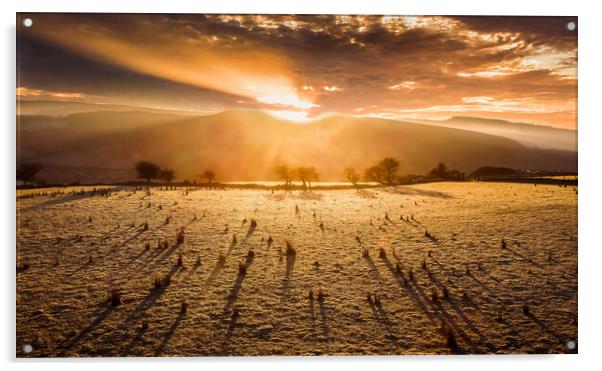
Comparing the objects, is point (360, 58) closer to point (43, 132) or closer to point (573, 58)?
point (573, 58)

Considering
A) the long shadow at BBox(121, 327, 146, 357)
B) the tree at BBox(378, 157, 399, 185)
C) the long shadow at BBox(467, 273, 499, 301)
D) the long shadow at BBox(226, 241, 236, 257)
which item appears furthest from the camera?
the tree at BBox(378, 157, 399, 185)

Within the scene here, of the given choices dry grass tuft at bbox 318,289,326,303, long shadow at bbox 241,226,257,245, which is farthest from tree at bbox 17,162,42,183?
dry grass tuft at bbox 318,289,326,303

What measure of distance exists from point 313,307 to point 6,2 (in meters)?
7.44

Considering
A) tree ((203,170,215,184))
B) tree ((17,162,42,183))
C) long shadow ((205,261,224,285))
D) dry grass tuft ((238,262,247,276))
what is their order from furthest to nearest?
1. tree ((203,170,215,184))
2. tree ((17,162,42,183))
3. dry grass tuft ((238,262,247,276))
4. long shadow ((205,261,224,285))

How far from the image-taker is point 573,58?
599 cm

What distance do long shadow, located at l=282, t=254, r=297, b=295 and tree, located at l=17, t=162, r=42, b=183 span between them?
178 inches

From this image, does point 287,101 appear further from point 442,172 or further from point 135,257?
point 135,257

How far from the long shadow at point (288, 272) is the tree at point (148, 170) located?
2.93m

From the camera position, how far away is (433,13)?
605 cm

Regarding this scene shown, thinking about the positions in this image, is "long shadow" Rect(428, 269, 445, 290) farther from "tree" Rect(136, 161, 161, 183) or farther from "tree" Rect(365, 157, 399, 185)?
"tree" Rect(136, 161, 161, 183)

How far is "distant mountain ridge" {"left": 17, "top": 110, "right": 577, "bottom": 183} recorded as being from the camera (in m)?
6.03

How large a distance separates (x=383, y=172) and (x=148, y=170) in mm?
4513

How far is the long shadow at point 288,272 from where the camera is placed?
511 cm

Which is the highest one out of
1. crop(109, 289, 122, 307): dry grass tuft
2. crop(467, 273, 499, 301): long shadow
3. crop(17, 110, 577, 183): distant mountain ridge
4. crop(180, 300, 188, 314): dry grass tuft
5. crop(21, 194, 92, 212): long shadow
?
crop(17, 110, 577, 183): distant mountain ridge
